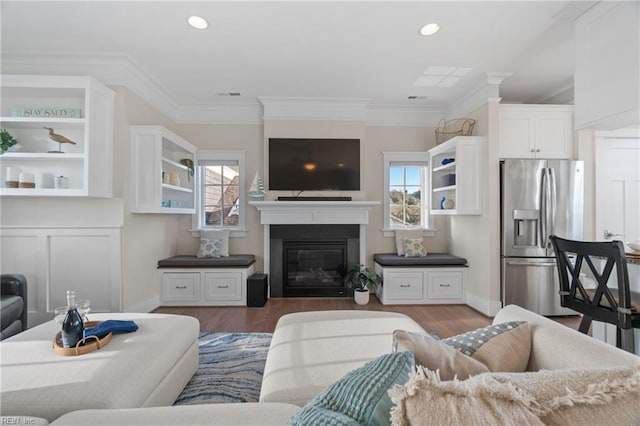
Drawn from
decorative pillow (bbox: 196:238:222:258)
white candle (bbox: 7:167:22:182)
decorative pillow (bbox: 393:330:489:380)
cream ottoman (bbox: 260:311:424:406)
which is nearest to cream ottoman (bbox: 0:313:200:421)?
cream ottoman (bbox: 260:311:424:406)

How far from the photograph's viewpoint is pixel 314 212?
156 inches

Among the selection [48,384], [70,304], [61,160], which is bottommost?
[48,384]

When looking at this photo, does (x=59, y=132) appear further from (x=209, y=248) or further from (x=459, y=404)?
(x=459, y=404)

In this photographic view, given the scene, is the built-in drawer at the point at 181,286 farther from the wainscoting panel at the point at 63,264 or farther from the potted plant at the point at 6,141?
the potted plant at the point at 6,141

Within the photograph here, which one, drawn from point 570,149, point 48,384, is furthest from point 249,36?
point 570,149

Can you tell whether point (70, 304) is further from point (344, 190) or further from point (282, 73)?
point (344, 190)

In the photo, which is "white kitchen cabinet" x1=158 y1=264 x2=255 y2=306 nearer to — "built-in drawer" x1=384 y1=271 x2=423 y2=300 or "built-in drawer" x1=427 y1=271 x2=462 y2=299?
"built-in drawer" x1=384 y1=271 x2=423 y2=300

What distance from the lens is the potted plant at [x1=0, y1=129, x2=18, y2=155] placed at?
2604mm

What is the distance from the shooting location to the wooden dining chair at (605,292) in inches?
62.8

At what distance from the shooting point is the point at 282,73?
3.27 meters

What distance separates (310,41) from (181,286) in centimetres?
313

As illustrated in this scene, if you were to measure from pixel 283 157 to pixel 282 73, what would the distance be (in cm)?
113

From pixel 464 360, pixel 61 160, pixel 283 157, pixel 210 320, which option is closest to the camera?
pixel 464 360

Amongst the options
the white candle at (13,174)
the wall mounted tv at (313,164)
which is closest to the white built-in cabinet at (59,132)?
the white candle at (13,174)
